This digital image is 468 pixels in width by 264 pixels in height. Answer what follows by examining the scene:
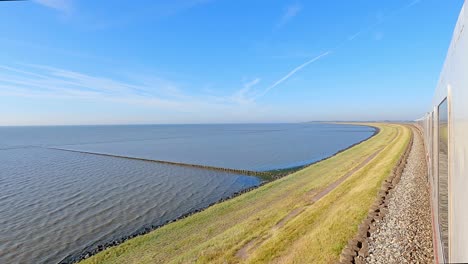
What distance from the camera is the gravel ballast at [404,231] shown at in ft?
25.0

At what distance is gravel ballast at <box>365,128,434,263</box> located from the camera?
761 cm

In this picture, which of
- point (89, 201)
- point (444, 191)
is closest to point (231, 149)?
point (89, 201)

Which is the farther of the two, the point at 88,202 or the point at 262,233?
the point at 88,202

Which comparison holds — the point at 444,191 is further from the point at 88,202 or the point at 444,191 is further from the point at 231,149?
the point at 231,149

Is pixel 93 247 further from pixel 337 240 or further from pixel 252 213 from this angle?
pixel 337 240

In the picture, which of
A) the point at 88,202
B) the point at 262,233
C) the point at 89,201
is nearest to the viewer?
the point at 262,233

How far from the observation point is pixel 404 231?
9008 mm

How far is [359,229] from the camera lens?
9703 mm

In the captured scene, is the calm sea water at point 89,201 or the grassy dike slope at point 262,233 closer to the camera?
the grassy dike slope at point 262,233

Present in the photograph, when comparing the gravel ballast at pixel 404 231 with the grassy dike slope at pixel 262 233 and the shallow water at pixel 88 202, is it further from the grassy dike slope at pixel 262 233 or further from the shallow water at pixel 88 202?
the shallow water at pixel 88 202

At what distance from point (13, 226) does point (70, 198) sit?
20.2ft

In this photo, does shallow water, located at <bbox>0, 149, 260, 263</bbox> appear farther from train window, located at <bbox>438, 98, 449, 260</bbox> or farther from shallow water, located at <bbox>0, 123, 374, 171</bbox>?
train window, located at <bbox>438, 98, 449, 260</bbox>

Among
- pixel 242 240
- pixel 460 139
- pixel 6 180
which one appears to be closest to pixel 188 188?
pixel 242 240

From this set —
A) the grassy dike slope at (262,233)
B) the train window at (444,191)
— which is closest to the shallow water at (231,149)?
the grassy dike slope at (262,233)
